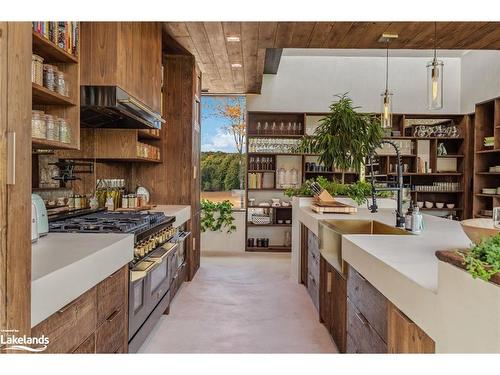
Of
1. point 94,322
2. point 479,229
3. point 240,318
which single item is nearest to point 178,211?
point 240,318

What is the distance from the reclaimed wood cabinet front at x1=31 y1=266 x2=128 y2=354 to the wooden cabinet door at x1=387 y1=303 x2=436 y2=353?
118 cm

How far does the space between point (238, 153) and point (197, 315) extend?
4.15 meters

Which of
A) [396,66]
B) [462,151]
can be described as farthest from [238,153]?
[462,151]

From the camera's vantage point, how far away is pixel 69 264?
1.57 metres

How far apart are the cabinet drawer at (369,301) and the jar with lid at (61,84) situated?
1.93 metres

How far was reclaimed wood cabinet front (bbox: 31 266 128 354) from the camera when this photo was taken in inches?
58.4

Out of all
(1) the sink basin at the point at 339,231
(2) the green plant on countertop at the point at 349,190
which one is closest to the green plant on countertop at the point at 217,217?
(2) the green plant on countertop at the point at 349,190

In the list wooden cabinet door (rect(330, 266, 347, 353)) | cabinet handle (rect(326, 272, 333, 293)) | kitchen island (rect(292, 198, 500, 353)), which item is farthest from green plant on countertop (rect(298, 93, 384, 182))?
kitchen island (rect(292, 198, 500, 353))

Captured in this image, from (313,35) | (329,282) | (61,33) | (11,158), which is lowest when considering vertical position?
(329,282)

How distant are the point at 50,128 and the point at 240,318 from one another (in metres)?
2.21

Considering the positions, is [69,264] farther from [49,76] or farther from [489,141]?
[489,141]
